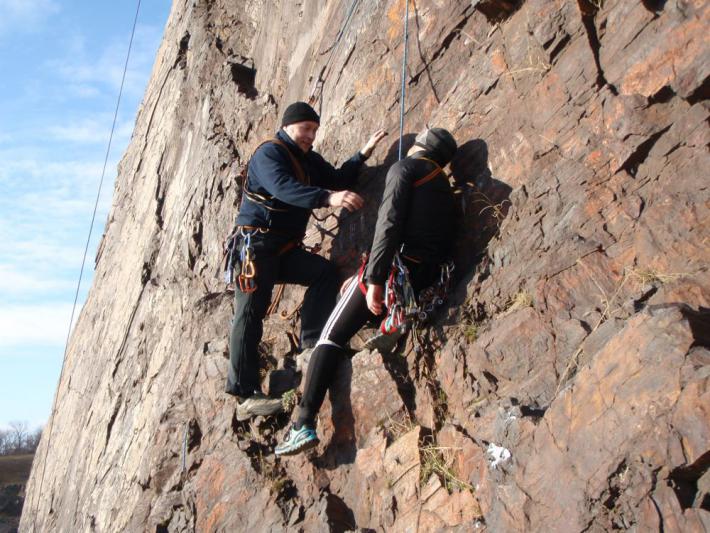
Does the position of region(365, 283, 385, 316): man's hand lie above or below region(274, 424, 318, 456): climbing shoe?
above

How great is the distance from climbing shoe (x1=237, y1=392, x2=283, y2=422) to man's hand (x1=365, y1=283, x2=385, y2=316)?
1448 mm

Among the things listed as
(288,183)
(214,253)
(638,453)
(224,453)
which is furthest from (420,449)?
(214,253)

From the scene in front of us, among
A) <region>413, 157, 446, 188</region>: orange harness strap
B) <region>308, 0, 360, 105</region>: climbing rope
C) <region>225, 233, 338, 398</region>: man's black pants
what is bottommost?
<region>225, 233, 338, 398</region>: man's black pants

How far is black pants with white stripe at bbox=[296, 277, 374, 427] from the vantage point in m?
6.04

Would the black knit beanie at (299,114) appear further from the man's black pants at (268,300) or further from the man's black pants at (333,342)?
the man's black pants at (333,342)

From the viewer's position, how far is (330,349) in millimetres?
6113

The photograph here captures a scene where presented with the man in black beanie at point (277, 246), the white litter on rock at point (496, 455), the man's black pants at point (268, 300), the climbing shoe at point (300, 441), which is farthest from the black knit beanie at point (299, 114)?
the white litter on rock at point (496, 455)

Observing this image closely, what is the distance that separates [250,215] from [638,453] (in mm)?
4324

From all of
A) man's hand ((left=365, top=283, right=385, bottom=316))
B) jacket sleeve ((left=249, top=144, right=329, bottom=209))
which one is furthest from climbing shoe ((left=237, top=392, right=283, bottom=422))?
jacket sleeve ((left=249, top=144, right=329, bottom=209))

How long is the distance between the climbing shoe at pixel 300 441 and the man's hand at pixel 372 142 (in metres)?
2.94

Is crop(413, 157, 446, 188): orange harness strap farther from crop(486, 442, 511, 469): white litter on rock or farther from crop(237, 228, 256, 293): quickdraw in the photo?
crop(486, 442, 511, 469): white litter on rock

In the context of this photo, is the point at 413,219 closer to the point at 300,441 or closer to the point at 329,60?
the point at 300,441

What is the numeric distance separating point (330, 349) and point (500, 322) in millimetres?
1461

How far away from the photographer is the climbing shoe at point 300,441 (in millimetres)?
5891
